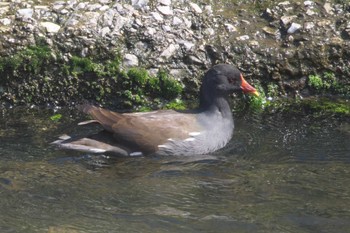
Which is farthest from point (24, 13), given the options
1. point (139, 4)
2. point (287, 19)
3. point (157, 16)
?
point (287, 19)

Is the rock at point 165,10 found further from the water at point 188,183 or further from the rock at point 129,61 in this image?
the water at point 188,183

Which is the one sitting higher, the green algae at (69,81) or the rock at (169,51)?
the rock at (169,51)

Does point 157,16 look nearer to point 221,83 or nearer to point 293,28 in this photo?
point 221,83

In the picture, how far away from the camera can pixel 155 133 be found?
8.59 metres

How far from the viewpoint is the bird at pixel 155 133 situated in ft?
28.0

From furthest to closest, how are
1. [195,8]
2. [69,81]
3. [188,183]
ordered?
[195,8] < [69,81] < [188,183]

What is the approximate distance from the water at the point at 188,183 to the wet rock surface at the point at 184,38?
808 millimetres

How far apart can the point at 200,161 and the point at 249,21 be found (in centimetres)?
263

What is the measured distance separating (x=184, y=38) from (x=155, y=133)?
1.90 meters

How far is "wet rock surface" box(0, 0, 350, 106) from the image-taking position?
9906 mm

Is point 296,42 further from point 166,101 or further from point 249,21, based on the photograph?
point 166,101

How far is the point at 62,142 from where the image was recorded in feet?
27.9

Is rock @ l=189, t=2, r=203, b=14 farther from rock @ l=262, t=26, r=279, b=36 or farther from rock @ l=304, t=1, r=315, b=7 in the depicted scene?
rock @ l=304, t=1, r=315, b=7

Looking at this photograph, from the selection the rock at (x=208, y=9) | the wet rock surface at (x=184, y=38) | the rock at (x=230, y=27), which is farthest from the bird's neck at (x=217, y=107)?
the rock at (x=208, y=9)
